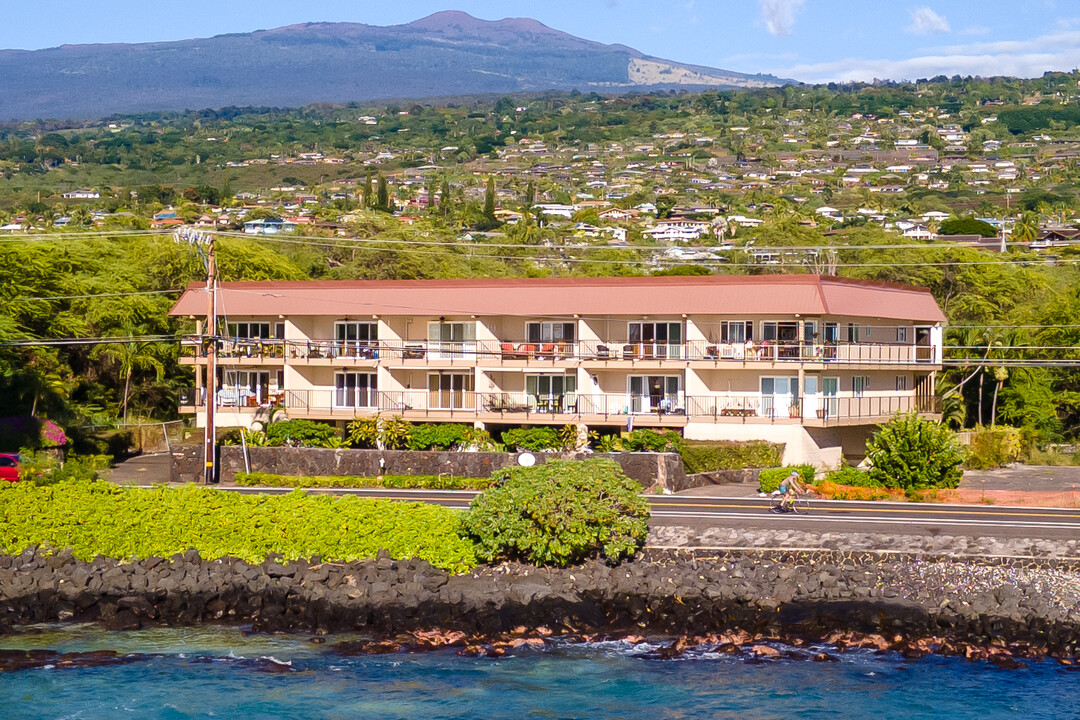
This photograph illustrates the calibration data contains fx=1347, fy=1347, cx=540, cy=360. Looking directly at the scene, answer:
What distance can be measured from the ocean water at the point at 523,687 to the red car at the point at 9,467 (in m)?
15.3

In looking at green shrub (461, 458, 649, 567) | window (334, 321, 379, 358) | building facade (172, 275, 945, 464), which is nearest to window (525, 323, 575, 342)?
building facade (172, 275, 945, 464)

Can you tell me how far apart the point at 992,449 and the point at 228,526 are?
32186 millimetres

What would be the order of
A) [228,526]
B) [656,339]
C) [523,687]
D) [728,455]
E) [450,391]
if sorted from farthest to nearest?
[450,391], [656,339], [728,455], [228,526], [523,687]

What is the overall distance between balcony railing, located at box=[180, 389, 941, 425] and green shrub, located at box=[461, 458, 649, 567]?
54.8 feet

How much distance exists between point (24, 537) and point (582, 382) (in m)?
24.0

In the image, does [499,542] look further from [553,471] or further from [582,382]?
[582,382]

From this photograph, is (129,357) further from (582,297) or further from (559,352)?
(582,297)

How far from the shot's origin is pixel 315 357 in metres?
57.3

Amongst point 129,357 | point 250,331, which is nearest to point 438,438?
point 250,331

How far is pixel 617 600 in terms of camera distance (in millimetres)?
33031

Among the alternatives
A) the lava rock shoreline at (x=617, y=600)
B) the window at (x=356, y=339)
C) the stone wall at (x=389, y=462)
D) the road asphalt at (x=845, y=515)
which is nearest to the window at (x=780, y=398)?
the road asphalt at (x=845, y=515)

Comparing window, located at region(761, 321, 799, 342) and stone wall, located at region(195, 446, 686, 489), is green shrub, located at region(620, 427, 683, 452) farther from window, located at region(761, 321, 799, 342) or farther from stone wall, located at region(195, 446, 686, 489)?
window, located at region(761, 321, 799, 342)

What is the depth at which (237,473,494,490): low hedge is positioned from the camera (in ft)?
154

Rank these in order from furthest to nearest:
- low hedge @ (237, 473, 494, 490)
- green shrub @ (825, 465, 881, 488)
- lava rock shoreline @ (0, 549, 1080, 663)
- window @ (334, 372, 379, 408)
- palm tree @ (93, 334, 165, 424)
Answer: palm tree @ (93, 334, 165, 424)
window @ (334, 372, 379, 408)
low hedge @ (237, 473, 494, 490)
green shrub @ (825, 465, 881, 488)
lava rock shoreline @ (0, 549, 1080, 663)
